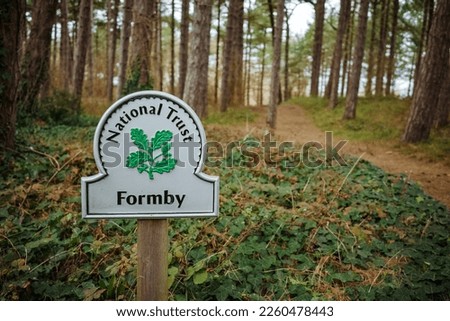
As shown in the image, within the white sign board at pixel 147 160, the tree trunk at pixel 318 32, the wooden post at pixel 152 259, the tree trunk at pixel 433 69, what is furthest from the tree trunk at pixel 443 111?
the tree trunk at pixel 318 32

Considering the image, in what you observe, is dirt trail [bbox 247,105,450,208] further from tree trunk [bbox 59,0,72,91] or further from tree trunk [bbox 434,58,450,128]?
tree trunk [bbox 59,0,72,91]

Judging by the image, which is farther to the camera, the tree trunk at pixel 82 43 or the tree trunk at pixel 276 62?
the tree trunk at pixel 82 43

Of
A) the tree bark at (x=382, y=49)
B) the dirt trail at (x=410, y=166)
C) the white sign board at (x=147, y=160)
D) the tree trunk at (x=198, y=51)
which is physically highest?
the tree bark at (x=382, y=49)

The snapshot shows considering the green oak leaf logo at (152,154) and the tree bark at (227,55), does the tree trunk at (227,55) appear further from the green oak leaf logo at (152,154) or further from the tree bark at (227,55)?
the green oak leaf logo at (152,154)

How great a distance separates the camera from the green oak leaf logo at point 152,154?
1.84 m

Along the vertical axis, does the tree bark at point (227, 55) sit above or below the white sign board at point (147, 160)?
above

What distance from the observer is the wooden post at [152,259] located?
76.9 inches

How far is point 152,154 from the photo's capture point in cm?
187

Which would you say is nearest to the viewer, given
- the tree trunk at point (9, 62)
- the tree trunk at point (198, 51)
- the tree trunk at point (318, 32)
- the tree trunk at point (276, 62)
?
the tree trunk at point (9, 62)

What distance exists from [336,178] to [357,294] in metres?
2.74

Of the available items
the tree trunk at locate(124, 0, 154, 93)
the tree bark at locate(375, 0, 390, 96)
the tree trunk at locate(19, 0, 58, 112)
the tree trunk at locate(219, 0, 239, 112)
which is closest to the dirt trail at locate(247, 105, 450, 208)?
the tree trunk at locate(124, 0, 154, 93)

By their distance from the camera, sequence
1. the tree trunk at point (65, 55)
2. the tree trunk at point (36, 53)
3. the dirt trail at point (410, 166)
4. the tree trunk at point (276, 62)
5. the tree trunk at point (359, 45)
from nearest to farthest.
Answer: the dirt trail at point (410, 166), the tree trunk at point (36, 53), the tree trunk at point (276, 62), the tree trunk at point (359, 45), the tree trunk at point (65, 55)

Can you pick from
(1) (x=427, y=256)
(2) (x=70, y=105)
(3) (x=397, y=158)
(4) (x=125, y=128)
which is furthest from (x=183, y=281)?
(2) (x=70, y=105)

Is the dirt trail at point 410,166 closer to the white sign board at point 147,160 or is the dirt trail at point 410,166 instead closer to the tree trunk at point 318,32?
the white sign board at point 147,160
